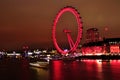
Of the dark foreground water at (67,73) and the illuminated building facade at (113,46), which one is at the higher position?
the illuminated building facade at (113,46)

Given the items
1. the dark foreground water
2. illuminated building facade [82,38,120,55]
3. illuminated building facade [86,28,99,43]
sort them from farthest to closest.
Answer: illuminated building facade [86,28,99,43] < illuminated building facade [82,38,120,55] < the dark foreground water

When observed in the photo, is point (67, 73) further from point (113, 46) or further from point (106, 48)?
point (106, 48)

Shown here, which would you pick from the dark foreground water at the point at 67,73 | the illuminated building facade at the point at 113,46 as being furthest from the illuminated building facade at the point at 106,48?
the dark foreground water at the point at 67,73

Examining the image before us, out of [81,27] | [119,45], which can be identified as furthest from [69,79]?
[119,45]

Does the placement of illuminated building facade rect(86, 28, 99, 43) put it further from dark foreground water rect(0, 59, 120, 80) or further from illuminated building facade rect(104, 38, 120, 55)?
dark foreground water rect(0, 59, 120, 80)

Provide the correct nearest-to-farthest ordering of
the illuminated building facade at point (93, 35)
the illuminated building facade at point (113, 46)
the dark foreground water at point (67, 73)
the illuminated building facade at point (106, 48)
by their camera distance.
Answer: the dark foreground water at point (67, 73)
the illuminated building facade at point (113, 46)
the illuminated building facade at point (106, 48)
the illuminated building facade at point (93, 35)

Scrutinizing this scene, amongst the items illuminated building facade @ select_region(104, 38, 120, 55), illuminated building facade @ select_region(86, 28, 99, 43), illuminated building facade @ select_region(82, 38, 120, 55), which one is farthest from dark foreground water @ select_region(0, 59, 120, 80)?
illuminated building facade @ select_region(86, 28, 99, 43)

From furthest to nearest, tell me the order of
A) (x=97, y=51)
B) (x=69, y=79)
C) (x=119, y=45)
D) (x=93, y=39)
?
1. (x=93, y=39)
2. (x=97, y=51)
3. (x=119, y=45)
4. (x=69, y=79)

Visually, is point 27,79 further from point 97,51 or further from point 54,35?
point 97,51

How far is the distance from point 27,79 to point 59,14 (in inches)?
1313

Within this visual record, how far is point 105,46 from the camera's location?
127 meters

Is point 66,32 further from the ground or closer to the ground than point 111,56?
further from the ground

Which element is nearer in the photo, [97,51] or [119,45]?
[119,45]

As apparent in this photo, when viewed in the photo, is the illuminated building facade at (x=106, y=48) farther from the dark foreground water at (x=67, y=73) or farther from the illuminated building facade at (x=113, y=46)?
the dark foreground water at (x=67, y=73)
